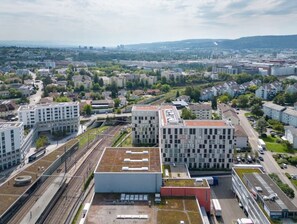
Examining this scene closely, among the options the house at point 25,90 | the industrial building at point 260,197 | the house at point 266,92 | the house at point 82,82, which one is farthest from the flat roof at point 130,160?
the house at point 82,82

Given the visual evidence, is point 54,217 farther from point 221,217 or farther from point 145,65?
point 145,65

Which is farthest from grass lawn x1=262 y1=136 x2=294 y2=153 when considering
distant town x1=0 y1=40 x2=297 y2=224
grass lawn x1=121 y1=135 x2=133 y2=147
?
grass lawn x1=121 y1=135 x2=133 y2=147

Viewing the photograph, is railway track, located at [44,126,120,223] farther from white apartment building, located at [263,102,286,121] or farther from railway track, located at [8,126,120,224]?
white apartment building, located at [263,102,286,121]

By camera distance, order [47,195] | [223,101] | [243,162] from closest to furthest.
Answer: [47,195], [243,162], [223,101]

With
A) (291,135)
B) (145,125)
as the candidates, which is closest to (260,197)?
(145,125)

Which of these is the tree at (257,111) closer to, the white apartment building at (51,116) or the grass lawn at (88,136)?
the grass lawn at (88,136)

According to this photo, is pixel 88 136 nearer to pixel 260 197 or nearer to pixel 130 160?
pixel 130 160

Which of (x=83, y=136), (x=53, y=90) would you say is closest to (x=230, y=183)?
(x=83, y=136)
